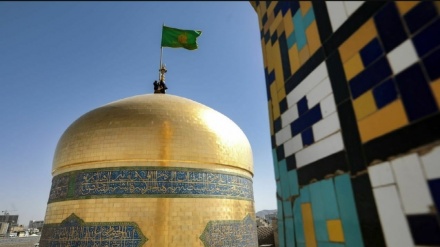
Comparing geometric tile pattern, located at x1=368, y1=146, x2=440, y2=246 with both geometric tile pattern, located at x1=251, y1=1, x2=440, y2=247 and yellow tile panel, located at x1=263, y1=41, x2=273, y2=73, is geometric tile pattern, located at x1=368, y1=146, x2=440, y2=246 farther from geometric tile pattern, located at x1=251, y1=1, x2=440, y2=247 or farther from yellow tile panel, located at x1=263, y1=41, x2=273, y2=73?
yellow tile panel, located at x1=263, y1=41, x2=273, y2=73

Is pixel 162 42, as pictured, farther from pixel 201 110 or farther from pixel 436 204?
pixel 436 204

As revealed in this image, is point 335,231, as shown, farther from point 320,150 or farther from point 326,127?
point 326,127

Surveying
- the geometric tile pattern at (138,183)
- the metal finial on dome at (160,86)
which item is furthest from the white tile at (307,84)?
the metal finial on dome at (160,86)

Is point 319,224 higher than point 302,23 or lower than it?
lower

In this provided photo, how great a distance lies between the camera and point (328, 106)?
1.43 m

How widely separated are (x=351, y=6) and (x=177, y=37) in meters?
12.7

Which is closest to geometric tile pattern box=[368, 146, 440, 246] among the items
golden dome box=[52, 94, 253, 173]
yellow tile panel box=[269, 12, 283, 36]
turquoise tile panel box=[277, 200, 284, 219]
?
turquoise tile panel box=[277, 200, 284, 219]

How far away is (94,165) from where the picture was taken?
8.54m

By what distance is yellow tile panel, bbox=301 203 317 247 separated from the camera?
1495 mm

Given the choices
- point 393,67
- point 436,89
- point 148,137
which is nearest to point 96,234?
point 148,137

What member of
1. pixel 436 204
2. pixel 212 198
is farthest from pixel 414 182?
pixel 212 198

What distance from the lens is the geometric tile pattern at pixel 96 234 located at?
738 centimetres

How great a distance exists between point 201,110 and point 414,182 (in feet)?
31.2

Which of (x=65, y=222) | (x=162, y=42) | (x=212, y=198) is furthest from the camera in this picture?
(x=162, y=42)
